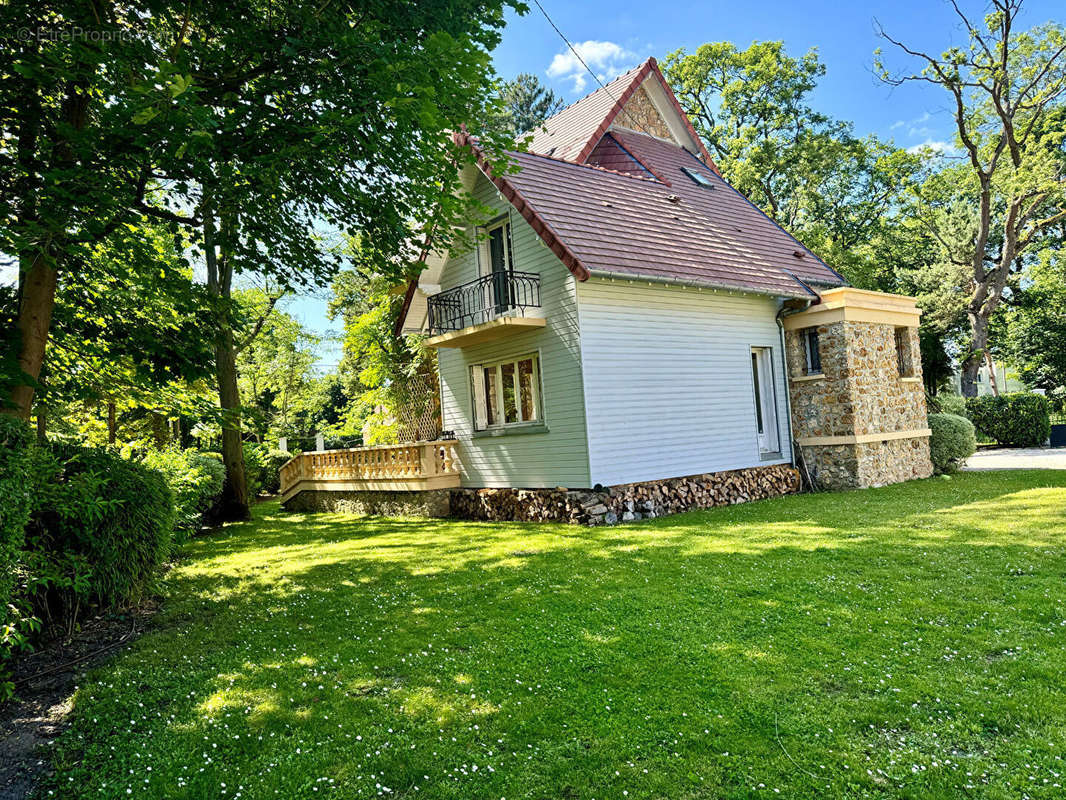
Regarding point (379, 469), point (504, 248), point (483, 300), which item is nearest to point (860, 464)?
point (483, 300)

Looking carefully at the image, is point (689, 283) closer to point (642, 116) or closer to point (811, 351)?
point (811, 351)

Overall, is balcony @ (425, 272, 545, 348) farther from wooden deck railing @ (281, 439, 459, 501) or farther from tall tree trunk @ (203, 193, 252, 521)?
tall tree trunk @ (203, 193, 252, 521)

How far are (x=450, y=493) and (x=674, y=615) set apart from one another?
32.5 feet

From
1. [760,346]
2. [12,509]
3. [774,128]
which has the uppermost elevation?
[774,128]

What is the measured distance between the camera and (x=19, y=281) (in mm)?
7750

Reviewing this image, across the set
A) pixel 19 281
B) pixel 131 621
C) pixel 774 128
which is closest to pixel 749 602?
pixel 131 621

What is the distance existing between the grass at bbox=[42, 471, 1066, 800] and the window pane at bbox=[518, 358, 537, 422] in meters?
5.20

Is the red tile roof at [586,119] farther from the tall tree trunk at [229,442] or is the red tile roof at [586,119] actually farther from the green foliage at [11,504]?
the green foliage at [11,504]

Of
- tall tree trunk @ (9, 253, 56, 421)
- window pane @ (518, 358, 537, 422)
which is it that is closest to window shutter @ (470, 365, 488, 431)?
window pane @ (518, 358, 537, 422)

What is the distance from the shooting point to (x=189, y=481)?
36.6 feet

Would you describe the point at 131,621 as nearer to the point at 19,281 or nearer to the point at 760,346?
the point at 19,281

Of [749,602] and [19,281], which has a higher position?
[19,281]

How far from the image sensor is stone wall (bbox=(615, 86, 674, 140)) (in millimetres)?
18044

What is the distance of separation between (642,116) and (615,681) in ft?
57.9
